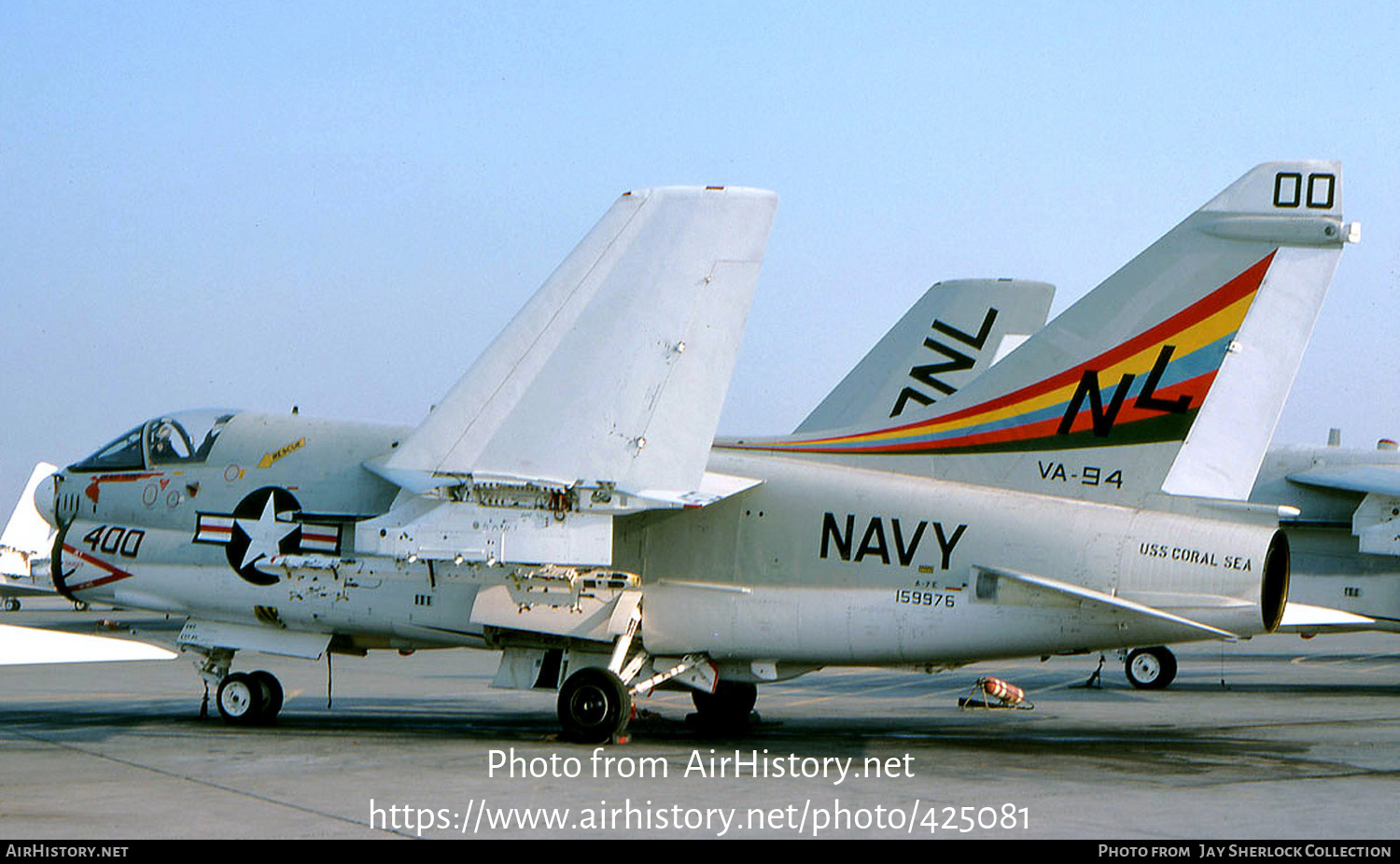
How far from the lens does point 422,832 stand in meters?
8.68

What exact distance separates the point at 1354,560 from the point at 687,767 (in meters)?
13.2

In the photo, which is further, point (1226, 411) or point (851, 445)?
point (851, 445)

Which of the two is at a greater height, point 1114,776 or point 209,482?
point 209,482

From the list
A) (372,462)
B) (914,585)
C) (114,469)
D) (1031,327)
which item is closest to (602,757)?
(914,585)

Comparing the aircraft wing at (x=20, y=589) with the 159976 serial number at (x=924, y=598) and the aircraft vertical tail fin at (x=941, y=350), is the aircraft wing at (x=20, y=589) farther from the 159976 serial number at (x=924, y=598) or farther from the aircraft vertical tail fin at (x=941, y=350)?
the 159976 serial number at (x=924, y=598)

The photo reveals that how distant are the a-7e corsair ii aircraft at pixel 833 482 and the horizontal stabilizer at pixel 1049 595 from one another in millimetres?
28

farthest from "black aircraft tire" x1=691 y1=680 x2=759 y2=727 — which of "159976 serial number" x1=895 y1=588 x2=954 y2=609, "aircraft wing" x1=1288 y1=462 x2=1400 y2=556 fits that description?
"aircraft wing" x1=1288 y1=462 x2=1400 y2=556

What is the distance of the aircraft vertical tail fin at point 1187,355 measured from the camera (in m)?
12.4

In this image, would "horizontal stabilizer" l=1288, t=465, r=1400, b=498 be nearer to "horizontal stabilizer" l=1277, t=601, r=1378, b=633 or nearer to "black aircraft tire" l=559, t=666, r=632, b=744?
"horizontal stabilizer" l=1277, t=601, r=1378, b=633

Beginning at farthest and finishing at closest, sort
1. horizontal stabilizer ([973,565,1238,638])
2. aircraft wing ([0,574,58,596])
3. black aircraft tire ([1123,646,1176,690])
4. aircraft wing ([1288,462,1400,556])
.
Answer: aircraft wing ([0,574,58,596]) < black aircraft tire ([1123,646,1176,690]) < aircraft wing ([1288,462,1400,556]) < horizontal stabilizer ([973,565,1238,638])

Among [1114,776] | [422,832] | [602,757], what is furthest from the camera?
[602,757]

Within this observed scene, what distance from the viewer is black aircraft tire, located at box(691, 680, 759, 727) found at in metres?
15.4

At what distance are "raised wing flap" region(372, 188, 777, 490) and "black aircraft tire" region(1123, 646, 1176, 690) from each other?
490 inches
